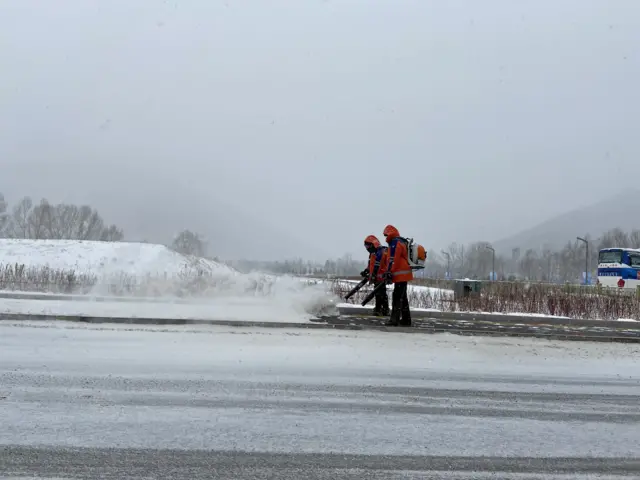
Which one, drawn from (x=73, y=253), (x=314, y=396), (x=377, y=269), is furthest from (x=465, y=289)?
(x=73, y=253)

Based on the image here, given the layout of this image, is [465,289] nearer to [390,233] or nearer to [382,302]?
[382,302]

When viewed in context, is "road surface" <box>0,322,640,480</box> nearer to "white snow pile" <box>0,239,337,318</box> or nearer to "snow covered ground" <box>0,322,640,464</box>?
"snow covered ground" <box>0,322,640,464</box>

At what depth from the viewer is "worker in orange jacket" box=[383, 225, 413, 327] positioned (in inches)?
494

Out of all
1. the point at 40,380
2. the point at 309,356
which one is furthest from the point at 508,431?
the point at 40,380

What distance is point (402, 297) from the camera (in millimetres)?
12609

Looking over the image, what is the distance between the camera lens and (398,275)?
41.1 feet

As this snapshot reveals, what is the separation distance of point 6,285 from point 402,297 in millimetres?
16874

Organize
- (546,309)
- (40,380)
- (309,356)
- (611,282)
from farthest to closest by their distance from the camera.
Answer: (611,282), (546,309), (309,356), (40,380)

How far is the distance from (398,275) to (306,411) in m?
7.34

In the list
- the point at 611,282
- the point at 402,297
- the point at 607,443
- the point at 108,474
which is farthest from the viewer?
the point at 611,282

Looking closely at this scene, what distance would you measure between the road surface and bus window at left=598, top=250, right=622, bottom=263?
37.4m

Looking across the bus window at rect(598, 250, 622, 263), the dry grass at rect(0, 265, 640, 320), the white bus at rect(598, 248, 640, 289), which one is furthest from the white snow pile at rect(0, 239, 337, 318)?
the bus window at rect(598, 250, 622, 263)

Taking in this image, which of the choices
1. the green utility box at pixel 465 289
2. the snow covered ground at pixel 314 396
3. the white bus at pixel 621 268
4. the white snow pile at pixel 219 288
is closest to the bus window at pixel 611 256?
the white bus at pixel 621 268

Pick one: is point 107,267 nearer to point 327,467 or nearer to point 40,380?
point 40,380
